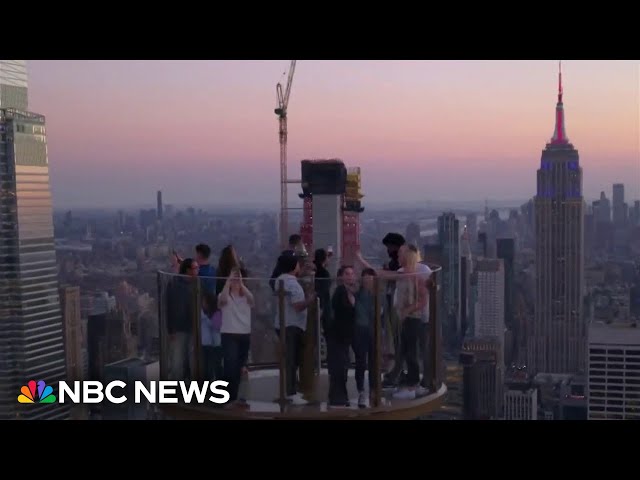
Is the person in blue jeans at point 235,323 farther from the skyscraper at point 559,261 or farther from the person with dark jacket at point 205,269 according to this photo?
the skyscraper at point 559,261

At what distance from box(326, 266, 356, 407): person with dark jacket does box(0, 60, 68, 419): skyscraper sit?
26.3m

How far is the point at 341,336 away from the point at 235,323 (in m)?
0.64

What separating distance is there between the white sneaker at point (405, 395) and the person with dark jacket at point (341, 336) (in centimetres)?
35

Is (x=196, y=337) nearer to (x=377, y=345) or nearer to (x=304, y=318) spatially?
(x=304, y=318)

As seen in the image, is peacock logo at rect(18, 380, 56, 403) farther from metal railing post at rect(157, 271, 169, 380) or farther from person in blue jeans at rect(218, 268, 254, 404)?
person in blue jeans at rect(218, 268, 254, 404)

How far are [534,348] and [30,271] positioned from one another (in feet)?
69.9

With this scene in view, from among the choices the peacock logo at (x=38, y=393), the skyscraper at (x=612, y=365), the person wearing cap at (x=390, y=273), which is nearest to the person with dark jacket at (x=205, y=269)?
the person wearing cap at (x=390, y=273)

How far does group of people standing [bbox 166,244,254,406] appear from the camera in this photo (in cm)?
488

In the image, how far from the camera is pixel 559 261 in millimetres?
36875

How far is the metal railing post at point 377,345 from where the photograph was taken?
485 cm

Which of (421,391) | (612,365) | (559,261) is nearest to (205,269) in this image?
(421,391)

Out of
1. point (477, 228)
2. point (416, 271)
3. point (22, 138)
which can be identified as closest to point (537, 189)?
point (477, 228)

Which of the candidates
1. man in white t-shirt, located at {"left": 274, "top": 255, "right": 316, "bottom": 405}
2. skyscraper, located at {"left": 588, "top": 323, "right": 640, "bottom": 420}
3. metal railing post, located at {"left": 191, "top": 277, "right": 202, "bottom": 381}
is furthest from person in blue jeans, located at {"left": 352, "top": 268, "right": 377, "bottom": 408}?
skyscraper, located at {"left": 588, "top": 323, "right": 640, "bottom": 420}

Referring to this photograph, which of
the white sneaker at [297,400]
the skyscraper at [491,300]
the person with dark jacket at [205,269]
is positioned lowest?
the skyscraper at [491,300]
